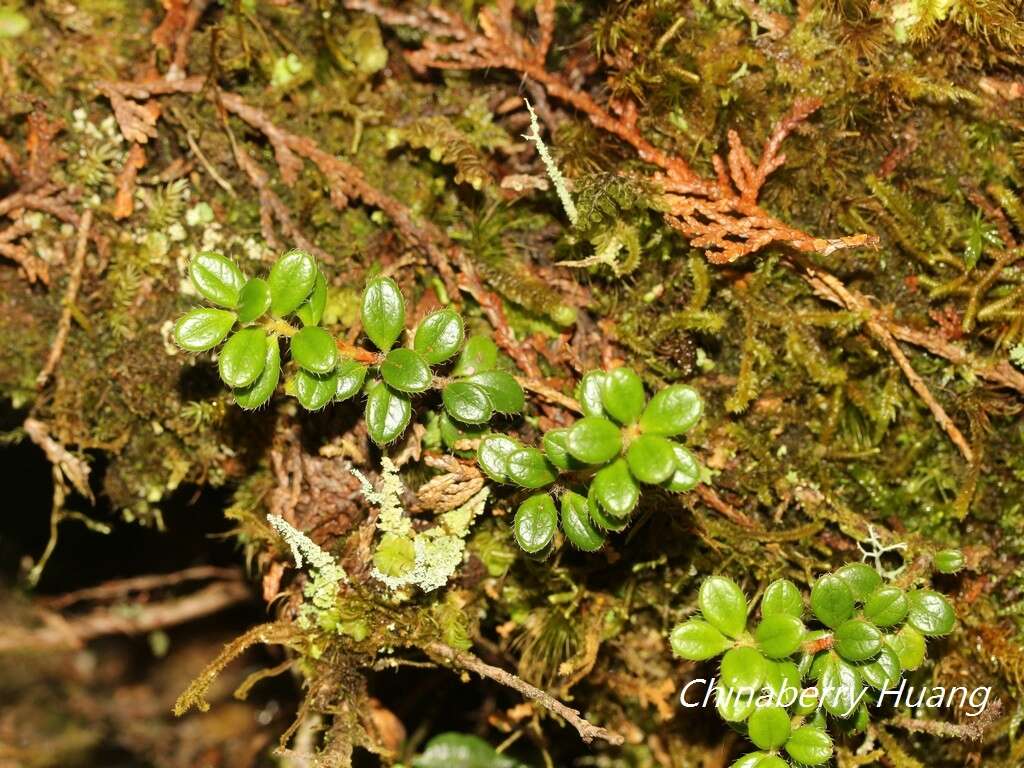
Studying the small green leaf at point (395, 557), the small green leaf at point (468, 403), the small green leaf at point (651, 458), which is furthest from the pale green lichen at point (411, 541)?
the small green leaf at point (651, 458)

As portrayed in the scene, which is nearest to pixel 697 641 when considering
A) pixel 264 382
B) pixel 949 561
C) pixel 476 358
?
pixel 949 561

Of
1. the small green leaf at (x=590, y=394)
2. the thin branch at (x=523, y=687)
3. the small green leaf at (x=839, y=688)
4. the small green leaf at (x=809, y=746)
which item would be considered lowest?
the thin branch at (x=523, y=687)

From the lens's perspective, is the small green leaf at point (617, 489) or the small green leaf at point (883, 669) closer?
the small green leaf at point (617, 489)

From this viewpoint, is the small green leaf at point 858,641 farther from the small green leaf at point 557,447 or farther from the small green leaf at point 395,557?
the small green leaf at point 395,557

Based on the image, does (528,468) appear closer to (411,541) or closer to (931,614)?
(411,541)

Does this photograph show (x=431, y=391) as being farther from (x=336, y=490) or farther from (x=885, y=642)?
(x=885, y=642)

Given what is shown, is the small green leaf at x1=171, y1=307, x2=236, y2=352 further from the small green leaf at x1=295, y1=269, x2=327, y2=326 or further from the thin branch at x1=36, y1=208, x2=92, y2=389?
the thin branch at x1=36, y1=208, x2=92, y2=389
